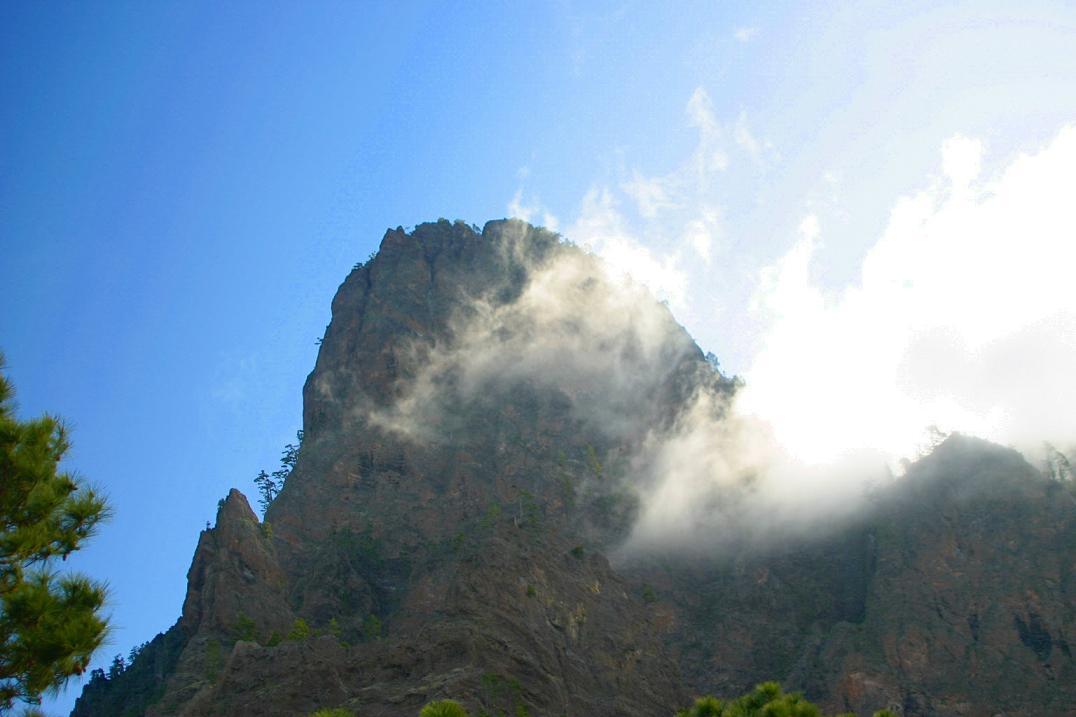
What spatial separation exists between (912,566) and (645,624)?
26085 millimetres

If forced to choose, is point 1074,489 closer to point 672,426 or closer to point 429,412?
point 672,426

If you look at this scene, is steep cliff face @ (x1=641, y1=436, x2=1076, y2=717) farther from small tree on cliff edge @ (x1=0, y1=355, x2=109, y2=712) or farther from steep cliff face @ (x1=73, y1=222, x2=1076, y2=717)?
small tree on cliff edge @ (x1=0, y1=355, x2=109, y2=712)

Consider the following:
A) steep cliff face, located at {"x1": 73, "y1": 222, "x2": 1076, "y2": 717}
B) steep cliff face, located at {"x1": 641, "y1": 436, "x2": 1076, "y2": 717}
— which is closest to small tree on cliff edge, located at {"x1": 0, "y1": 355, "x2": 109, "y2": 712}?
steep cliff face, located at {"x1": 73, "y1": 222, "x2": 1076, "y2": 717}

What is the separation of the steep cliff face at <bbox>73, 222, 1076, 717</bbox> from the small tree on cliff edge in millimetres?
35847

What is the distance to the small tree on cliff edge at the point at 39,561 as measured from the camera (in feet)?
72.0

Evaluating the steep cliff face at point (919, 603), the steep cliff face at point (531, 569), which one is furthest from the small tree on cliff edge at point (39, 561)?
the steep cliff face at point (919, 603)

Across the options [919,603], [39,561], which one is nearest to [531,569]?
[919,603]

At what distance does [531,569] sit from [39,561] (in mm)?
55164

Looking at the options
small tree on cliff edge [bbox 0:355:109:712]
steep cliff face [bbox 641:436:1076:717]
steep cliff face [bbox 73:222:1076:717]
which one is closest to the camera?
small tree on cliff edge [bbox 0:355:109:712]

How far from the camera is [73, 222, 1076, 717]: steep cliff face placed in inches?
2611

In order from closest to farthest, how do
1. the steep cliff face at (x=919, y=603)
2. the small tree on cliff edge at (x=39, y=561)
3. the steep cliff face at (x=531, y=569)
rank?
the small tree on cliff edge at (x=39, y=561)
the steep cliff face at (x=531, y=569)
the steep cliff face at (x=919, y=603)

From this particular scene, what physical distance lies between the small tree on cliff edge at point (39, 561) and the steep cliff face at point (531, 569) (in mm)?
35847

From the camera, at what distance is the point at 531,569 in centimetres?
7681

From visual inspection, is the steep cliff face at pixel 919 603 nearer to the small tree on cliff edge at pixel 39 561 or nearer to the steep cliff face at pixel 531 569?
the steep cliff face at pixel 531 569
